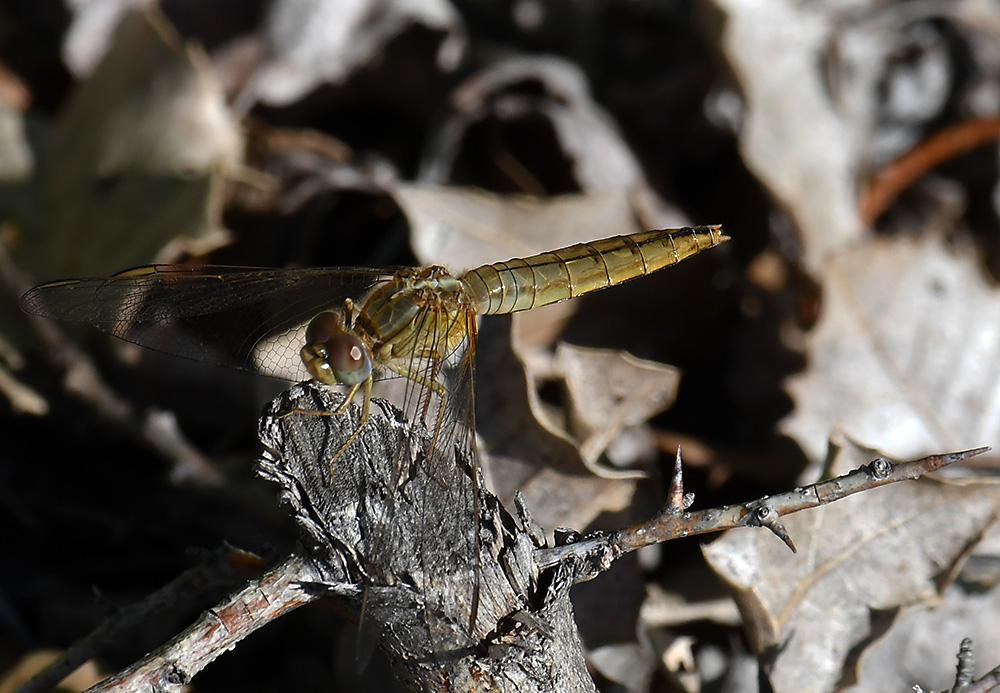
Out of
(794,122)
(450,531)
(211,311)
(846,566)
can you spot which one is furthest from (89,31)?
(846,566)

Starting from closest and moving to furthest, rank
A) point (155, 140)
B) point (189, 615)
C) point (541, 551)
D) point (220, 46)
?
1. point (541, 551)
2. point (189, 615)
3. point (155, 140)
4. point (220, 46)

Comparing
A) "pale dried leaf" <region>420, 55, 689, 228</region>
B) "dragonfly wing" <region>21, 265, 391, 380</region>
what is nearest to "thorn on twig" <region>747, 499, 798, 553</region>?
"dragonfly wing" <region>21, 265, 391, 380</region>

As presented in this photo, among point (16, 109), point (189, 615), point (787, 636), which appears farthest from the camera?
point (16, 109)

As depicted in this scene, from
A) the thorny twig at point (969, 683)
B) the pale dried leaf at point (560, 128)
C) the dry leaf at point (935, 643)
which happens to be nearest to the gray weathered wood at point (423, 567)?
the thorny twig at point (969, 683)

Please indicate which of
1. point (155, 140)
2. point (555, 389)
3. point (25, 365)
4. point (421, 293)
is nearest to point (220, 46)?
point (155, 140)

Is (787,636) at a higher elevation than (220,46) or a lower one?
lower

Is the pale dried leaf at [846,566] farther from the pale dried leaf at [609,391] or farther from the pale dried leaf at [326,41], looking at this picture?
the pale dried leaf at [326,41]

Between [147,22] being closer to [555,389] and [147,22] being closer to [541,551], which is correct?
[555,389]
